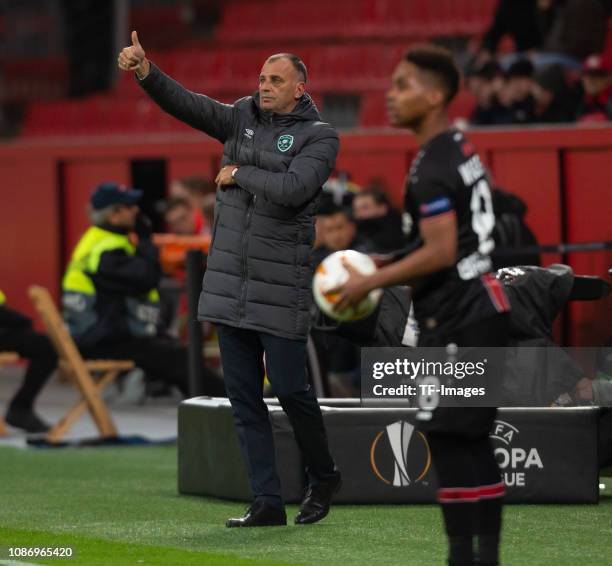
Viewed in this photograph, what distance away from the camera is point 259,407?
272 inches

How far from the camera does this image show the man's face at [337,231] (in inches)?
454

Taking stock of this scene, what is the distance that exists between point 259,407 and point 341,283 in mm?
1884

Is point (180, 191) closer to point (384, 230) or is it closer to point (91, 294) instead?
point (384, 230)

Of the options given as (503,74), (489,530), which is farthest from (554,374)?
(503,74)

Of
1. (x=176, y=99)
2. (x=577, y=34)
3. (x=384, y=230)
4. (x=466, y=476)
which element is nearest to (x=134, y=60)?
(x=176, y=99)

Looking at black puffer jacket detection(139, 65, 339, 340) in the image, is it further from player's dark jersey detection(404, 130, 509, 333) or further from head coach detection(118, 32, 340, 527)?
player's dark jersey detection(404, 130, 509, 333)

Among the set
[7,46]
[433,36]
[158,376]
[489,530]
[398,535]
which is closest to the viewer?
[489,530]

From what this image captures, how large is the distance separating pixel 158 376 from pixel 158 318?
0.45m

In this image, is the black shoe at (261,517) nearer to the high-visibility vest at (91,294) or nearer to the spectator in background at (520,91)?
the high-visibility vest at (91,294)

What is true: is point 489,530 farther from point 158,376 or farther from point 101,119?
point 101,119

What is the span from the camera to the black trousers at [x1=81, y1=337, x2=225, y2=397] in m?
11.1

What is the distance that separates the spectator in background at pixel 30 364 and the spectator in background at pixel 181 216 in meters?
2.84

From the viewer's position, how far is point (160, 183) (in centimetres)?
1662

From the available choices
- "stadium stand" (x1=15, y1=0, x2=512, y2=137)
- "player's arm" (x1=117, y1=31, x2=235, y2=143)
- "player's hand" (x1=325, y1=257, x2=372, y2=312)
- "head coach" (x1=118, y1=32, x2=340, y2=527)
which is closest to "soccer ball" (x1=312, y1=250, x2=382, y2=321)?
"player's hand" (x1=325, y1=257, x2=372, y2=312)
